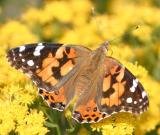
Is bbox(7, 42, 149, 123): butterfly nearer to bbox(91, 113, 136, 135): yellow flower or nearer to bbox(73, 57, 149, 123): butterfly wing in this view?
bbox(73, 57, 149, 123): butterfly wing

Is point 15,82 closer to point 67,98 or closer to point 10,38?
point 67,98

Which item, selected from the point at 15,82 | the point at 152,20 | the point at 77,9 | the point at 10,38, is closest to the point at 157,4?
the point at 77,9

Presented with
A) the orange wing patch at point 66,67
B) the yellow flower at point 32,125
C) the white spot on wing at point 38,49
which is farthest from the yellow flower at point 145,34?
the yellow flower at point 32,125

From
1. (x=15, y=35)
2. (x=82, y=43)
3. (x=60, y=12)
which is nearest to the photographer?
(x=15, y=35)

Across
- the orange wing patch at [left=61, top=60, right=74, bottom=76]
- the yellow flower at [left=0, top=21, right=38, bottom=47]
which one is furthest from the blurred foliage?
the orange wing patch at [left=61, top=60, right=74, bottom=76]

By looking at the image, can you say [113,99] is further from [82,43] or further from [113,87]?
[82,43]

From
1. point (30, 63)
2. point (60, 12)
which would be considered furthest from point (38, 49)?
point (60, 12)
